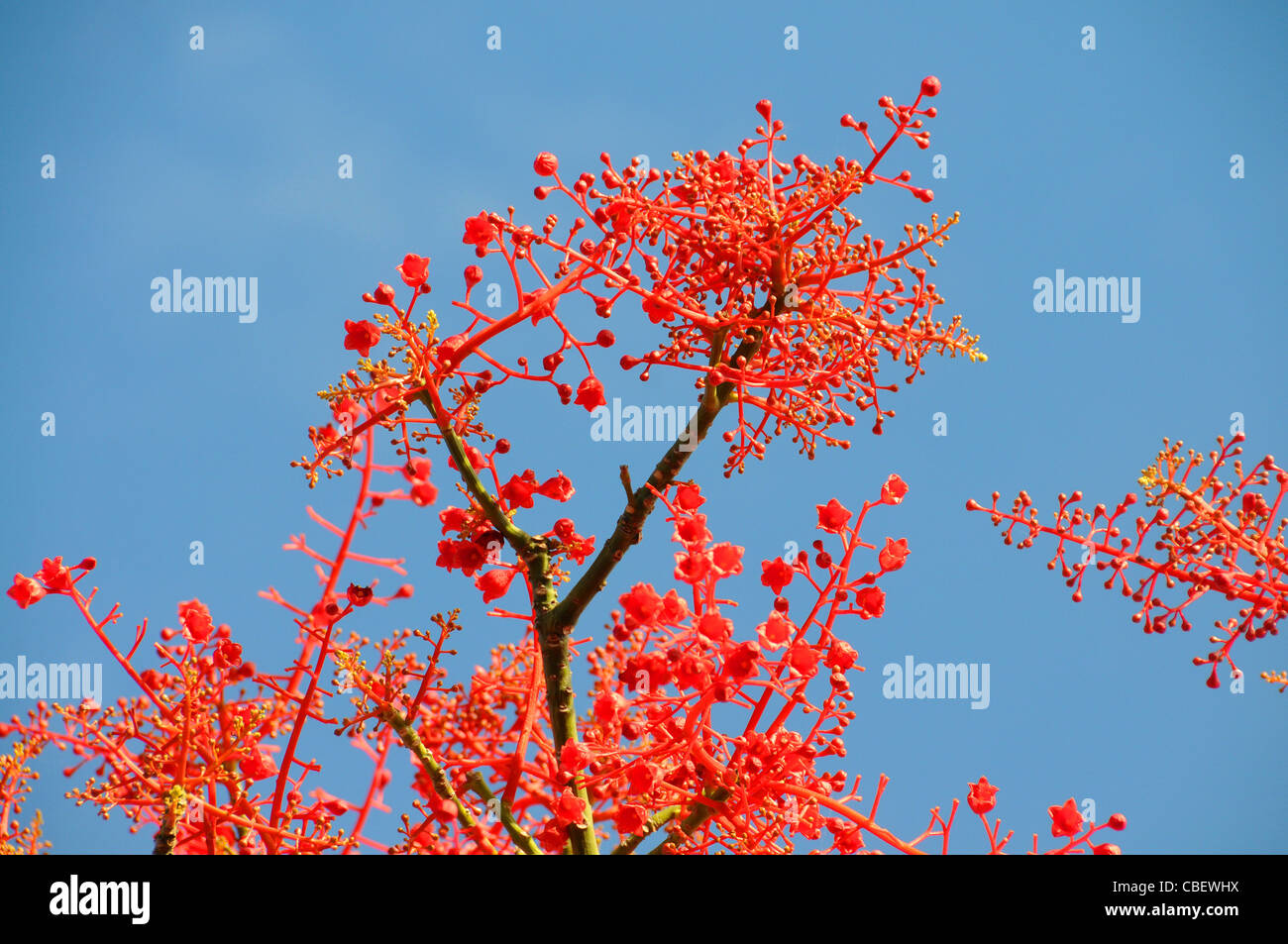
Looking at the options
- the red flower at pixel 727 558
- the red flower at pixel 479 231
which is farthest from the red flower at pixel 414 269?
the red flower at pixel 727 558

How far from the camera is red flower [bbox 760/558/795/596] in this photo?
2963 millimetres

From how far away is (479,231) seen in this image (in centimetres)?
286

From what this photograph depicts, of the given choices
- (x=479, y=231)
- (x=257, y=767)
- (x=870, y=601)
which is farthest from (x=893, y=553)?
(x=257, y=767)

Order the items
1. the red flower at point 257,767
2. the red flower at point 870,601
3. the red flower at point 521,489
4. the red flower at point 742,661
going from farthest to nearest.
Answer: the red flower at point 257,767 < the red flower at point 521,489 < the red flower at point 870,601 < the red flower at point 742,661

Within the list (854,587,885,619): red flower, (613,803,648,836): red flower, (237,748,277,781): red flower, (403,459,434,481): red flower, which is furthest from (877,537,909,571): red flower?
(237,748,277,781): red flower

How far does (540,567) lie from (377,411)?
2.16ft

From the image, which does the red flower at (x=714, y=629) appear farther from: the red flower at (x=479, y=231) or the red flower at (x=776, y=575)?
the red flower at (x=479, y=231)

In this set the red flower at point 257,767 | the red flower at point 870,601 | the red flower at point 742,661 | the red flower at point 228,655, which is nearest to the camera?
the red flower at point 742,661

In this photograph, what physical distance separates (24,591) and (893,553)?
8.62 feet

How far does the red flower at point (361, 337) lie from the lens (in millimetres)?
2826

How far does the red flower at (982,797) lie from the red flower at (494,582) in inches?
59.5

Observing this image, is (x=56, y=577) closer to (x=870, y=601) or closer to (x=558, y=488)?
(x=558, y=488)

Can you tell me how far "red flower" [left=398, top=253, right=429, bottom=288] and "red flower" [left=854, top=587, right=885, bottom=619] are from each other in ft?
4.95
